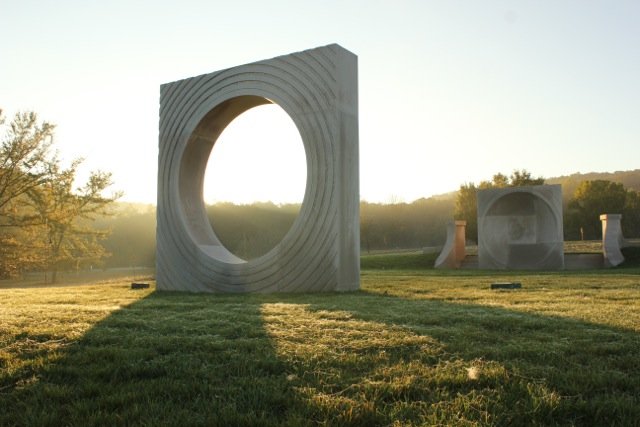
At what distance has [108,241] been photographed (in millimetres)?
38438

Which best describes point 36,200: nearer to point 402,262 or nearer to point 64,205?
point 64,205

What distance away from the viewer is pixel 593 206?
32.2 metres

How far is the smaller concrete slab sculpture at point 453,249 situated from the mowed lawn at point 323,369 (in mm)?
16807

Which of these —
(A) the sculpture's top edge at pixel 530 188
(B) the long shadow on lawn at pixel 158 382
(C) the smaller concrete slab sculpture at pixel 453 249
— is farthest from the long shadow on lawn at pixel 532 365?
(C) the smaller concrete slab sculpture at pixel 453 249

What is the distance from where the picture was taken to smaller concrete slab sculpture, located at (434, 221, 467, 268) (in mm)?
22500

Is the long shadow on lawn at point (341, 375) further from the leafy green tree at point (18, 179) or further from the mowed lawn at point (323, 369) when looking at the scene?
the leafy green tree at point (18, 179)

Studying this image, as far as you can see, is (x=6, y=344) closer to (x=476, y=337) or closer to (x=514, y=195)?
(x=476, y=337)

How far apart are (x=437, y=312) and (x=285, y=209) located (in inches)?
1093

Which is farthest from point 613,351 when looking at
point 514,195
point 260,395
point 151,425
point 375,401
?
point 514,195

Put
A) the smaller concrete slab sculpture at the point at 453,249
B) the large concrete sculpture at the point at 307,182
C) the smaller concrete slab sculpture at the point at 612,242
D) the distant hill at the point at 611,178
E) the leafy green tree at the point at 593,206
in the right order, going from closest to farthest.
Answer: the large concrete sculpture at the point at 307,182, the smaller concrete slab sculpture at the point at 612,242, the smaller concrete slab sculpture at the point at 453,249, the leafy green tree at the point at 593,206, the distant hill at the point at 611,178

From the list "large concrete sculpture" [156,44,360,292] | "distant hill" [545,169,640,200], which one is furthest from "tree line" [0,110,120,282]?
"distant hill" [545,169,640,200]

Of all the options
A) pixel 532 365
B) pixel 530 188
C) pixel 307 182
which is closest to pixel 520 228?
pixel 530 188

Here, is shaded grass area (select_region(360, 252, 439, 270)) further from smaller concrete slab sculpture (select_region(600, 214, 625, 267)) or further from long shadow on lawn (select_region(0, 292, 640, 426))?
long shadow on lawn (select_region(0, 292, 640, 426))

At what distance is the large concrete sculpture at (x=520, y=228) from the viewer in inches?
790
